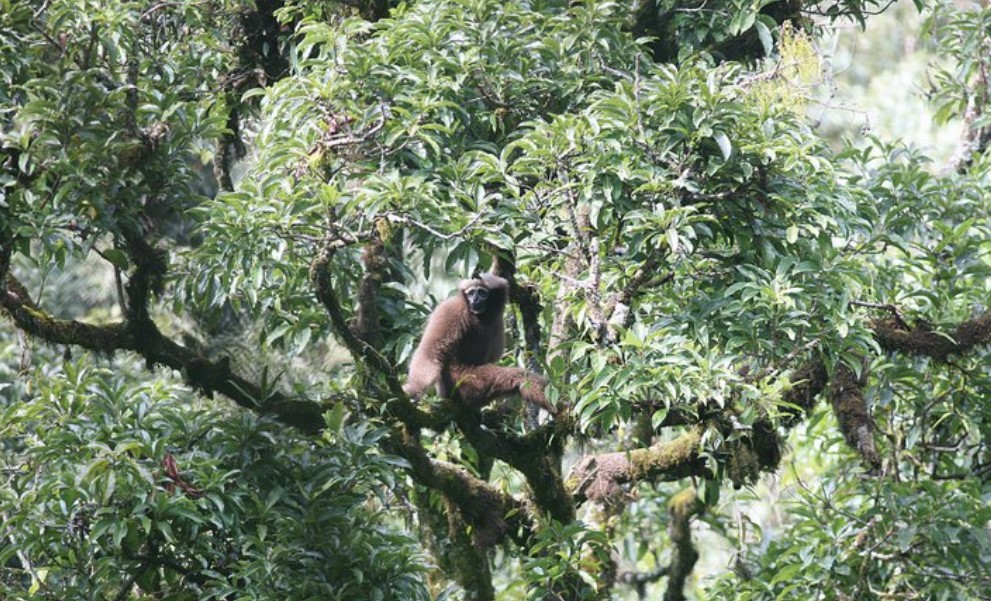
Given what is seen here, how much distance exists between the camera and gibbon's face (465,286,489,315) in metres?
7.81

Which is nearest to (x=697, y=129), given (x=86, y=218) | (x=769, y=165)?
(x=769, y=165)

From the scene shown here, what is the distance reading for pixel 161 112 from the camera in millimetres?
6215

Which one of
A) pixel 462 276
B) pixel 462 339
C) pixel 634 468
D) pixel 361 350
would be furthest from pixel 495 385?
pixel 462 276

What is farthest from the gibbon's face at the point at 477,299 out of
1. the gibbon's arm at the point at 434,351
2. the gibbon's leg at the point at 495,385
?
the gibbon's leg at the point at 495,385

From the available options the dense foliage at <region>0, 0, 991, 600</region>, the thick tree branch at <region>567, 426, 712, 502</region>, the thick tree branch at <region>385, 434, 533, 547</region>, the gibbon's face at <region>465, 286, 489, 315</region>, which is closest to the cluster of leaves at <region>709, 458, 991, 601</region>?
the dense foliage at <region>0, 0, 991, 600</region>

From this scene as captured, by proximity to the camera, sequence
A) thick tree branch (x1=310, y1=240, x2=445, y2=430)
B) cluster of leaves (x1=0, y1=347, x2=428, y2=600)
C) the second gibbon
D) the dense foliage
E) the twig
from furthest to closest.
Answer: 1. the second gibbon
2. the twig
3. thick tree branch (x1=310, y1=240, x2=445, y2=430)
4. the dense foliage
5. cluster of leaves (x1=0, y1=347, x2=428, y2=600)

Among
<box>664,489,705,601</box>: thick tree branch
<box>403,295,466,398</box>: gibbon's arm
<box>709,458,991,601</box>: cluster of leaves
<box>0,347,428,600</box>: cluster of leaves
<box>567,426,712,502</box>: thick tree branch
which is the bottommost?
<box>664,489,705,601</box>: thick tree branch

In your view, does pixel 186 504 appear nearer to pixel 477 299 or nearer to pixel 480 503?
pixel 480 503

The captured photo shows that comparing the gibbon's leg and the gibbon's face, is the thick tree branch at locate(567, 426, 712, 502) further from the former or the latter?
the gibbon's face

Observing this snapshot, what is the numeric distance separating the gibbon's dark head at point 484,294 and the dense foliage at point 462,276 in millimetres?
350

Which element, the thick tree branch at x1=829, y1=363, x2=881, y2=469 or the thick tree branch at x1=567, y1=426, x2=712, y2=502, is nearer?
the thick tree branch at x1=567, y1=426, x2=712, y2=502

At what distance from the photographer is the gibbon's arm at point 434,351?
769cm

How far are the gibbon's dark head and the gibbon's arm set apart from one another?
5.4 inches

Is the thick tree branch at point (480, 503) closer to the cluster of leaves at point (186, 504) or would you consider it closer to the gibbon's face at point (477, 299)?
the cluster of leaves at point (186, 504)
